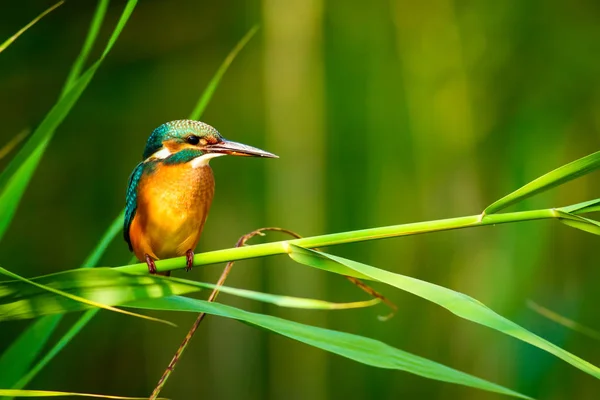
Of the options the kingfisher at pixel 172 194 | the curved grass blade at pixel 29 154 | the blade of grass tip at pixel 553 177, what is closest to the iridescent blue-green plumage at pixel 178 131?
the kingfisher at pixel 172 194

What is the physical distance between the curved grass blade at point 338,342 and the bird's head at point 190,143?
7.5 inches

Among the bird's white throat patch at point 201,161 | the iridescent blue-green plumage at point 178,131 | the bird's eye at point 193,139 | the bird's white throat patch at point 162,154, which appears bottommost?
the bird's white throat patch at point 201,161

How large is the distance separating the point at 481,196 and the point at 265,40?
0.66 metres

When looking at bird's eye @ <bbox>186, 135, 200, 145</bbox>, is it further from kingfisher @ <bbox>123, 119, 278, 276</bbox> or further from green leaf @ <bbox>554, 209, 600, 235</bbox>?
green leaf @ <bbox>554, 209, 600, 235</bbox>

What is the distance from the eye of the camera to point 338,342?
0.60 meters

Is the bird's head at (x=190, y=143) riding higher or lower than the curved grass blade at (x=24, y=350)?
higher

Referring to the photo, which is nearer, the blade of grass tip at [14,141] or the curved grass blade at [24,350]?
the curved grass blade at [24,350]

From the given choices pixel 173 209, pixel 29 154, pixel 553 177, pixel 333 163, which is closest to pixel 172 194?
pixel 173 209

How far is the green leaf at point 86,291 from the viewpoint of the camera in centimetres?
59

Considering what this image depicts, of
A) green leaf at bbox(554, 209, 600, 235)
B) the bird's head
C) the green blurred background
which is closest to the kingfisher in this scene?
the bird's head

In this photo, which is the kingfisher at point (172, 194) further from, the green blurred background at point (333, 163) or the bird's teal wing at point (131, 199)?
the green blurred background at point (333, 163)

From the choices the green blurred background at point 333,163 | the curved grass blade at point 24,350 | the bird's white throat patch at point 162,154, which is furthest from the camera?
the green blurred background at point 333,163

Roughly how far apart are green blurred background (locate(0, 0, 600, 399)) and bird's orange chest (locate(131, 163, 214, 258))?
96 cm

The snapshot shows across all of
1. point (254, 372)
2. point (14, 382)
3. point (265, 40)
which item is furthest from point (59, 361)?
point (14, 382)
